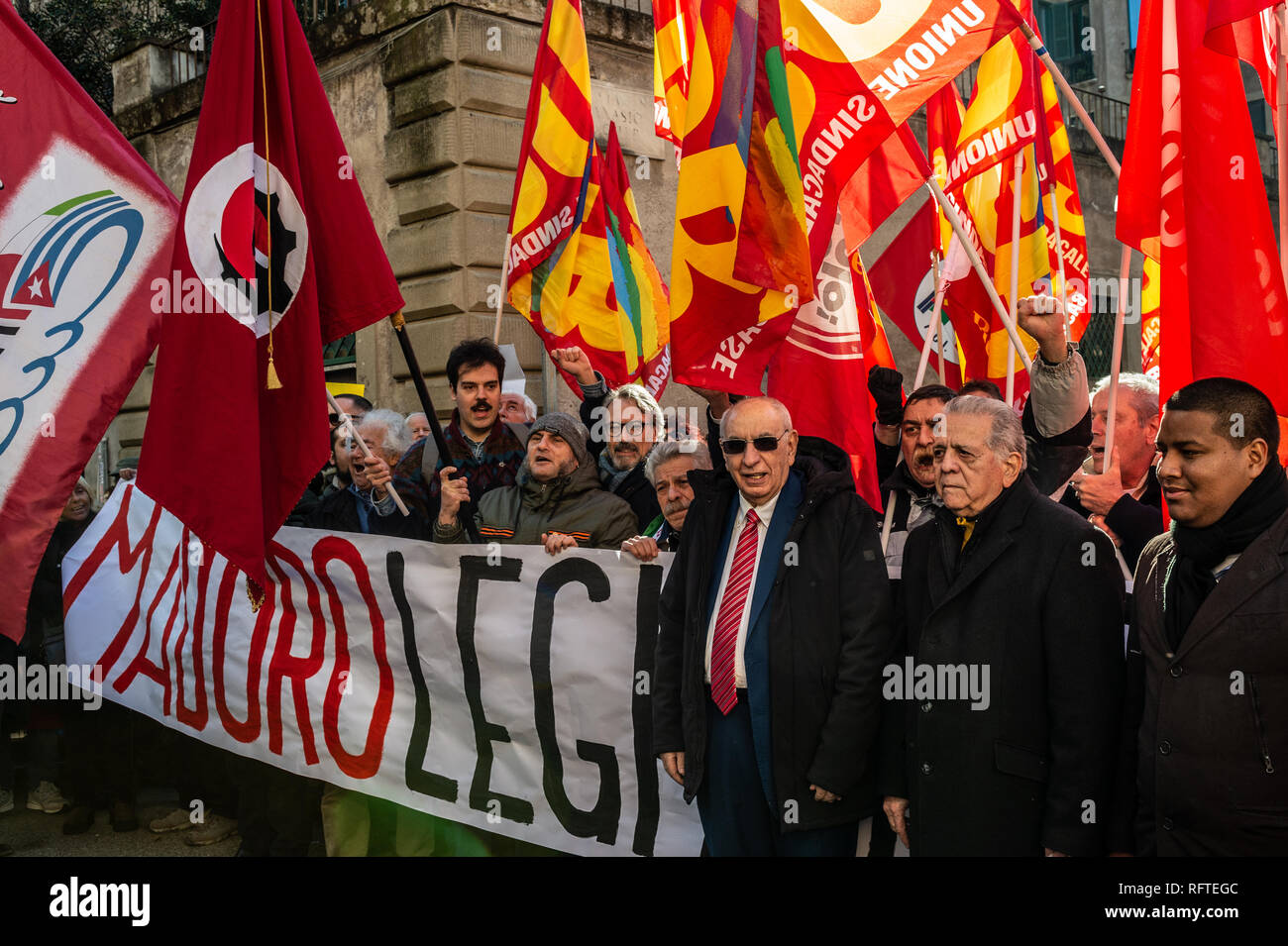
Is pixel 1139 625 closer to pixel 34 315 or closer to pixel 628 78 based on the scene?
pixel 34 315

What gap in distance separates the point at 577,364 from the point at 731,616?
2507 millimetres

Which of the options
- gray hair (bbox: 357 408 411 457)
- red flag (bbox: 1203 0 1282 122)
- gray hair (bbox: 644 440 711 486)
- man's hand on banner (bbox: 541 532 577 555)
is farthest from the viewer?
gray hair (bbox: 357 408 411 457)

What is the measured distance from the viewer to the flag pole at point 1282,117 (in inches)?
138

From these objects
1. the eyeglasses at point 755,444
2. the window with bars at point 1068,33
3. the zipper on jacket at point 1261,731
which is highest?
the window with bars at point 1068,33

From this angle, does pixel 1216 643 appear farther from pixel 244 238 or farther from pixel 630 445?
pixel 244 238

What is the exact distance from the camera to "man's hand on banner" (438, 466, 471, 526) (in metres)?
A: 4.45

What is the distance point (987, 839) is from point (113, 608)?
435 centimetres

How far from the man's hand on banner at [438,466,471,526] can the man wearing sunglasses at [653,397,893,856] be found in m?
1.13

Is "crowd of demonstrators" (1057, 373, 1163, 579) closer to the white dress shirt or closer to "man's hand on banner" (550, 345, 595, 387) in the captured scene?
the white dress shirt

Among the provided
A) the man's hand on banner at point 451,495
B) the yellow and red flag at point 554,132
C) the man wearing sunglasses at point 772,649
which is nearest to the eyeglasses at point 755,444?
the man wearing sunglasses at point 772,649

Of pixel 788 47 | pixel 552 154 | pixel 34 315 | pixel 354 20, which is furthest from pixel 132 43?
pixel 788 47

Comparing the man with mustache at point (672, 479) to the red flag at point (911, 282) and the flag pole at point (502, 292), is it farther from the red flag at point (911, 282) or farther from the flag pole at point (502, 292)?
the red flag at point (911, 282)

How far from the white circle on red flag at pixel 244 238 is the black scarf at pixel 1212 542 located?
3.14 metres

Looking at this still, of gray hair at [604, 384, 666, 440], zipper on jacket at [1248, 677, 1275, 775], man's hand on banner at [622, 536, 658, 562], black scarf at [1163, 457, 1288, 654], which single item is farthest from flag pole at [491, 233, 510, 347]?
zipper on jacket at [1248, 677, 1275, 775]
